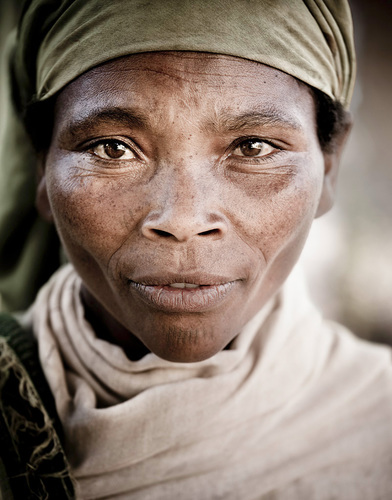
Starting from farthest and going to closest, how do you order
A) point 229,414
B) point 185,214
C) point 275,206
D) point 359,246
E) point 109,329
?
point 359,246, point 109,329, point 229,414, point 275,206, point 185,214

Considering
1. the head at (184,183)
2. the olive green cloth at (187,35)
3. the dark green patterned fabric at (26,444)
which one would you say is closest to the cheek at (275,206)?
the head at (184,183)

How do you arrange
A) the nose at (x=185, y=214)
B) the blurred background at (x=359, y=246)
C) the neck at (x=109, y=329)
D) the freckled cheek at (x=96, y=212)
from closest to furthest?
1. the nose at (x=185, y=214)
2. the freckled cheek at (x=96, y=212)
3. the neck at (x=109, y=329)
4. the blurred background at (x=359, y=246)

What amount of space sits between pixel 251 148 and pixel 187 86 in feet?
0.75

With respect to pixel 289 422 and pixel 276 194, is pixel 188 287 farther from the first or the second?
pixel 289 422

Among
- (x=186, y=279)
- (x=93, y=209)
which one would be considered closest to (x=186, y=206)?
(x=186, y=279)

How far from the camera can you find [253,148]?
3.99 ft

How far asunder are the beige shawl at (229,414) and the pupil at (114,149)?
59 centimetres

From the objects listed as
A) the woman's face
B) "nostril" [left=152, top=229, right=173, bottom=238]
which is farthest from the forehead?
"nostril" [left=152, top=229, right=173, bottom=238]

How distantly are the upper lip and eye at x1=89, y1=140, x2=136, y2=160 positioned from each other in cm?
32

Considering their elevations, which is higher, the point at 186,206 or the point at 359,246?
the point at 186,206

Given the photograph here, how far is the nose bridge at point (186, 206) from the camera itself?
3.46 feet

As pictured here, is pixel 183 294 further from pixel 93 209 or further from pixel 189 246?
pixel 93 209

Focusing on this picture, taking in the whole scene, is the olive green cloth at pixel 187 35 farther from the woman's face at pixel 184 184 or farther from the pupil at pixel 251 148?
the pupil at pixel 251 148

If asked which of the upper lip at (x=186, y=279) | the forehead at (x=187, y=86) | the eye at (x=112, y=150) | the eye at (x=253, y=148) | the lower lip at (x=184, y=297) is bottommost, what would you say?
the lower lip at (x=184, y=297)
